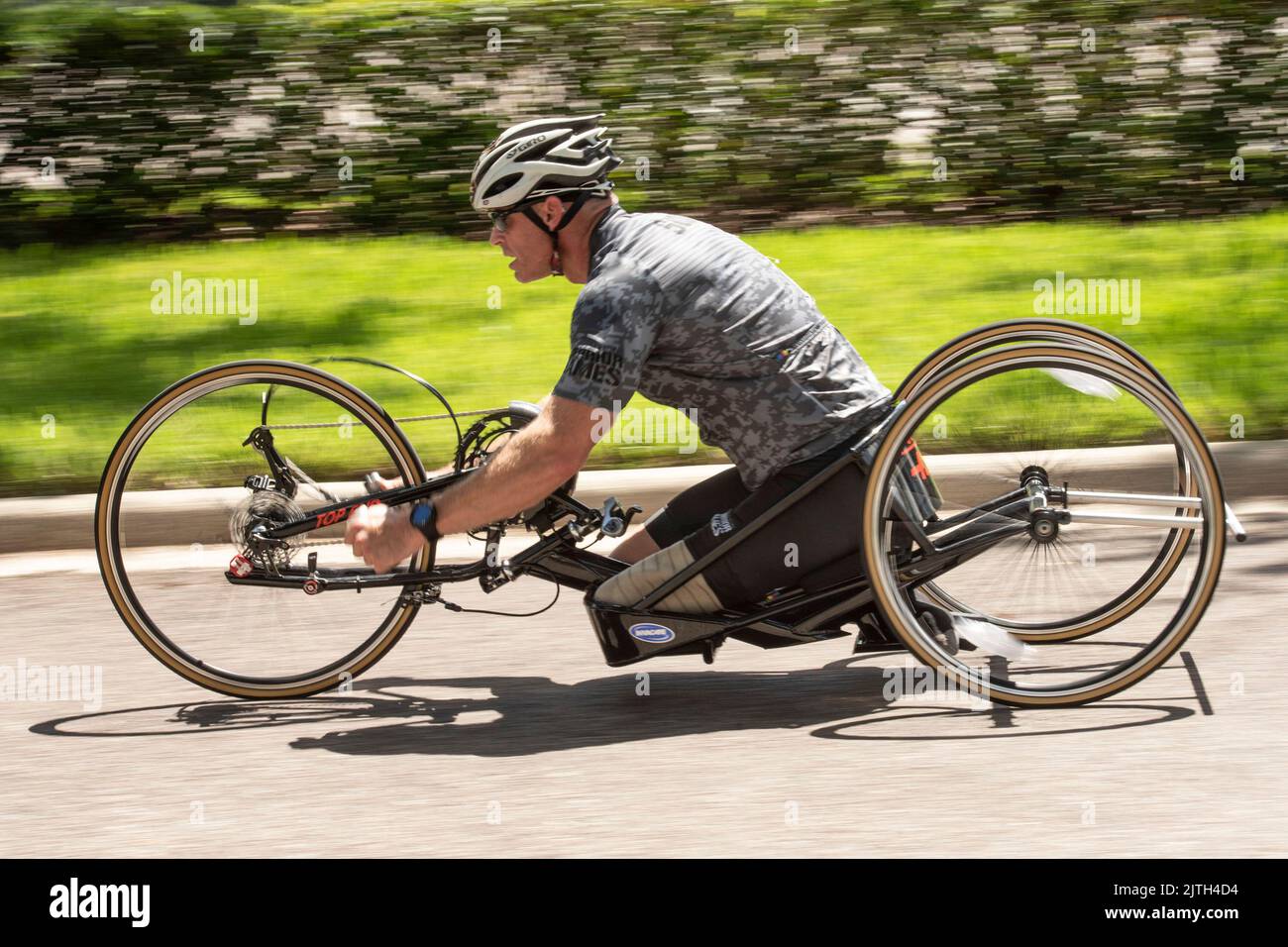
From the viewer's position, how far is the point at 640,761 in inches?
161

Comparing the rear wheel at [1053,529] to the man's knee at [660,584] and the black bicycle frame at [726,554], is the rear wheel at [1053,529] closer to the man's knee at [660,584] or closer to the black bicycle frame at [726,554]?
the black bicycle frame at [726,554]

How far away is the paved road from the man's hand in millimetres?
530

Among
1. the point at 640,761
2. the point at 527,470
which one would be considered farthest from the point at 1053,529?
the point at 527,470

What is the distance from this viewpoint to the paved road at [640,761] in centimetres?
360

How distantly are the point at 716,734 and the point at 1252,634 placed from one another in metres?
1.83

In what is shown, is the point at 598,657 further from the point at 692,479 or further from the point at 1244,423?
the point at 1244,423

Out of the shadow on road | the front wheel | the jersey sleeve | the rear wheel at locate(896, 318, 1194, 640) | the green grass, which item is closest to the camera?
the jersey sleeve

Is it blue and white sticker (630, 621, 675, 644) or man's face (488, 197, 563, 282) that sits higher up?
man's face (488, 197, 563, 282)

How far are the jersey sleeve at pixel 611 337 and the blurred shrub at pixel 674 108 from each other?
604cm

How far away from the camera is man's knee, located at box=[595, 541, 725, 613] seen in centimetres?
431

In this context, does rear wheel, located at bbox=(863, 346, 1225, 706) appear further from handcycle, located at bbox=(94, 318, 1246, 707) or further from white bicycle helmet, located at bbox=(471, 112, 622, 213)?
white bicycle helmet, located at bbox=(471, 112, 622, 213)

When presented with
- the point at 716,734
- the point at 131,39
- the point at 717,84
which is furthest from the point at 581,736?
the point at 131,39

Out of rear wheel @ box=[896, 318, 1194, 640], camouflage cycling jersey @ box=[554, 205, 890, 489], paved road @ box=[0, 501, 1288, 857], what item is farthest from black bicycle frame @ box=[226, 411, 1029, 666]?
rear wheel @ box=[896, 318, 1194, 640]

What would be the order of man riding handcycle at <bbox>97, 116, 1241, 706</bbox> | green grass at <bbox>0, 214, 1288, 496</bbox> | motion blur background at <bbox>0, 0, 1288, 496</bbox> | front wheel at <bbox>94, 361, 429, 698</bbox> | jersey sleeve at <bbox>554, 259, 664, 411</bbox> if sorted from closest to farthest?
jersey sleeve at <bbox>554, 259, 664, 411</bbox>, man riding handcycle at <bbox>97, 116, 1241, 706</bbox>, front wheel at <bbox>94, 361, 429, 698</bbox>, green grass at <bbox>0, 214, 1288, 496</bbox>, motion blur background at <bbox>0, 0, 1288, 496</bbox>
